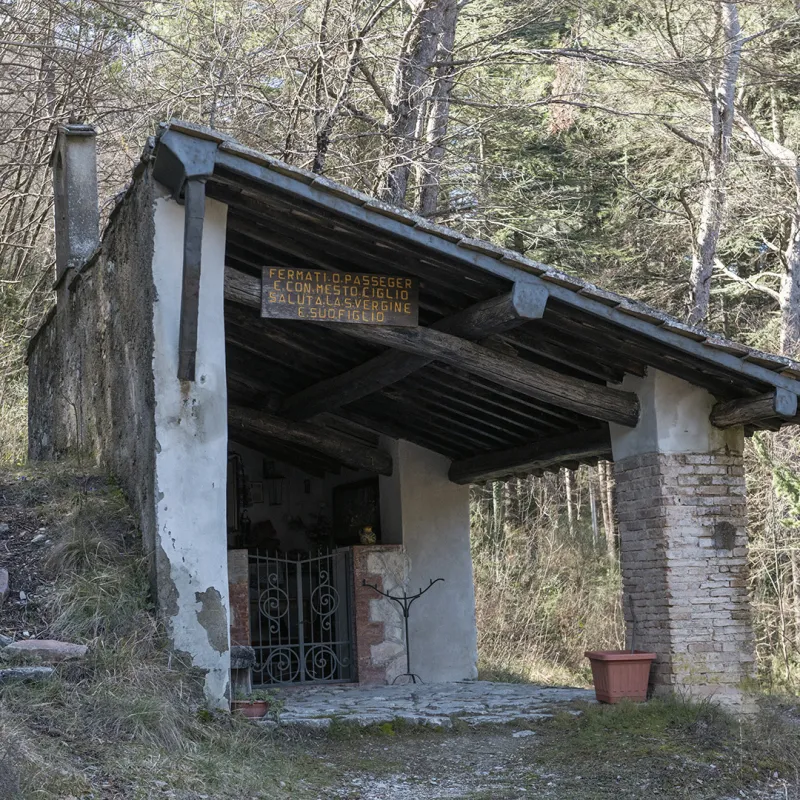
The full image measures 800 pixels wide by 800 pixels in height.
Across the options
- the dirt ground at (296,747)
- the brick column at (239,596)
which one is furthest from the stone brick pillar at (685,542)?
the brick column at (239,596)

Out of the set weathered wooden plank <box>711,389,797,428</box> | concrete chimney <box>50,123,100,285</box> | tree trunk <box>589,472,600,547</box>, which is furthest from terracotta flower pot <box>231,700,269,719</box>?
tree trunk <box>589,472,600,547</box>

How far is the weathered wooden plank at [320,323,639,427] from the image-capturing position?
7.64 meters

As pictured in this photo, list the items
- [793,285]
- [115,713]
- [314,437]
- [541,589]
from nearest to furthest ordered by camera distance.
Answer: [115,713] < [314,437] < [793,285] < [541,589]

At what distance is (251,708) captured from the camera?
6.78 metres

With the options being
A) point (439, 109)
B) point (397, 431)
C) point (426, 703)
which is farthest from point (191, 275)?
point (439, 109)

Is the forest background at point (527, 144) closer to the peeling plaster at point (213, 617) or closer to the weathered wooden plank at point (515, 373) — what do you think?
the weathered wooden plank at point (515, 373)

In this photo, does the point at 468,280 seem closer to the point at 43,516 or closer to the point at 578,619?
the point at 43,516

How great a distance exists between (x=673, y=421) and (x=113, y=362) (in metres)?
4.43

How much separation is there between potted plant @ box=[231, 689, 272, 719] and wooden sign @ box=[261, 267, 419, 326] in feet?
8.51

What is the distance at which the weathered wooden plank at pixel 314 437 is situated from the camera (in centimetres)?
1052

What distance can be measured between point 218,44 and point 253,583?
6359 mm

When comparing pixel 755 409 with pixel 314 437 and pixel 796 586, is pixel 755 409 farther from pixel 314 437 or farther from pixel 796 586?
pixel 796 586

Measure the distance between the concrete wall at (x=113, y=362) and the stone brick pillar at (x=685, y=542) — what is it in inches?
149

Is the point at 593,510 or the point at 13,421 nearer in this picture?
the point at 13,421
